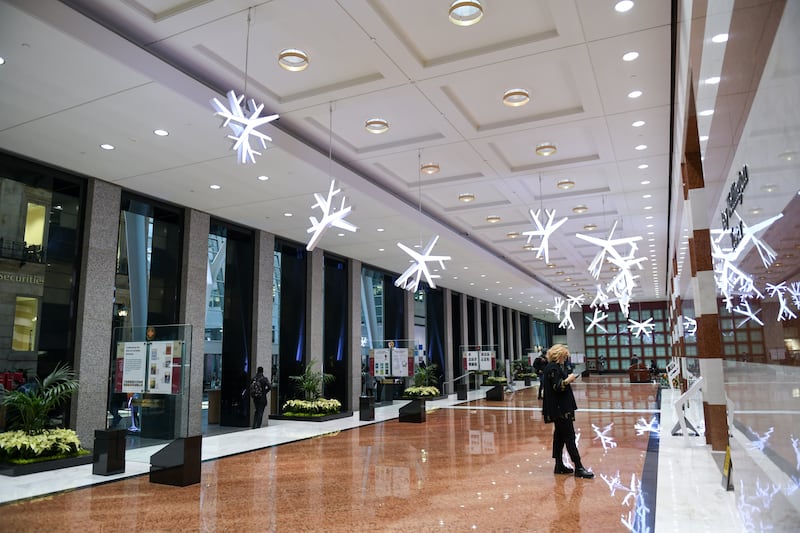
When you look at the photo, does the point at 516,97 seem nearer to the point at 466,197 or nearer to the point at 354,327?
the point at 466,197

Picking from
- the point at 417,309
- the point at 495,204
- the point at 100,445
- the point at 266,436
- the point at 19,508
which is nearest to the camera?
the point at 19,508

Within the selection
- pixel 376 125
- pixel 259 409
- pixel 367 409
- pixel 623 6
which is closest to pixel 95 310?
pixel 259 409

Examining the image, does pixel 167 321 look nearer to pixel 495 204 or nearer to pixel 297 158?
pixel 297 158

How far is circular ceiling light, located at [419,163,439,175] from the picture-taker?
1037 centimetres

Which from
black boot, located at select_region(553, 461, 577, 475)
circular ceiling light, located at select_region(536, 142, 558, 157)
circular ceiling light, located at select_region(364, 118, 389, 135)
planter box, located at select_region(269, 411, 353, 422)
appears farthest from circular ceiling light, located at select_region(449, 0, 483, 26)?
planter box, located at select_region(269, 411, 353, 422)

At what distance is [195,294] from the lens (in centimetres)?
1198

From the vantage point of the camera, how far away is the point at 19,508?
596cm

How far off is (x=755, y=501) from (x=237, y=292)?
12.5m

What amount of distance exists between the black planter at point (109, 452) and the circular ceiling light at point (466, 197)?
26.2ft

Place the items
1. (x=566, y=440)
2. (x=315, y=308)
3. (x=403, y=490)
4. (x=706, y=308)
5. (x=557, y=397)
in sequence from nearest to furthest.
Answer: (x=403, y=490) < (x=566, y=440) < (x=557, y=397) < (x=706, y=308) < (x=315, y=308)

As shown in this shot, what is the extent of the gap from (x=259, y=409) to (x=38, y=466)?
5439 mm

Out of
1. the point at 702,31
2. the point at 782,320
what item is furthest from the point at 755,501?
the point at 702,31

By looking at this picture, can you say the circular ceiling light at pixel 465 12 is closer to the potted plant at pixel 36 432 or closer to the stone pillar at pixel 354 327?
the potted plant at pixel 36 432

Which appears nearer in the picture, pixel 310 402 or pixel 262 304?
pixel 262 304
